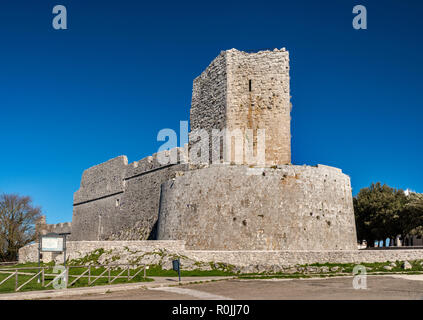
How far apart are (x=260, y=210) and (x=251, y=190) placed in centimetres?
112

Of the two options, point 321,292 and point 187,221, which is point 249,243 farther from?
point 321,292

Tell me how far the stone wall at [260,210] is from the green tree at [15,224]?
18497mm

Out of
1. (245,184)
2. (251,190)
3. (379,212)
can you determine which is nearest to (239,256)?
(251,190)

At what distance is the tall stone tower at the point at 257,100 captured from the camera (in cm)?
2464

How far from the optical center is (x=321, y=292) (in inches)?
445

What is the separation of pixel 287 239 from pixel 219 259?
372cm

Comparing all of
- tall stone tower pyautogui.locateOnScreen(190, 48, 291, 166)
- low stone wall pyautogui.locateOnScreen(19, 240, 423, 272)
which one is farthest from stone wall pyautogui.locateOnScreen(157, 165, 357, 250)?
tall stone tower pyautogui.locateOnScreen(190, 48, 291, 166)

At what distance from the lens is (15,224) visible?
3575cm

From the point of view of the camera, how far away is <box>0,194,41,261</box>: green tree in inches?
1355

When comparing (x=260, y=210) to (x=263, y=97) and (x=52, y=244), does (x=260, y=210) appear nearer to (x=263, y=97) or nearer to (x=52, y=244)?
(x=263, y=97)
